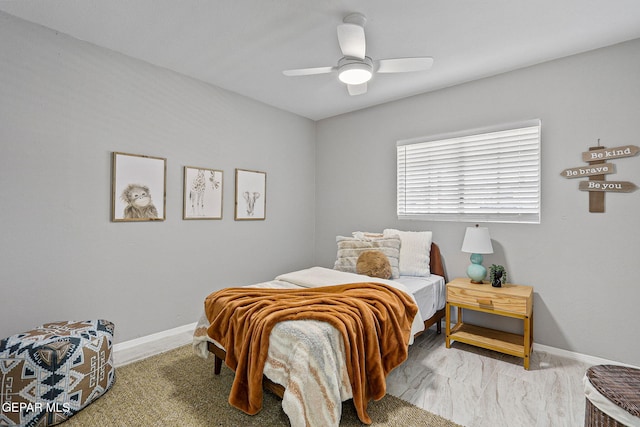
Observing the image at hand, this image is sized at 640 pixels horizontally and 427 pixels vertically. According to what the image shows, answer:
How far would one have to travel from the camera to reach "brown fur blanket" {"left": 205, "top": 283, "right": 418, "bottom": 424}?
1.89 m

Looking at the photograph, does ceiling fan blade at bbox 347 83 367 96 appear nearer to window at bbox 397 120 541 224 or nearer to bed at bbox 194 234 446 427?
window at bbox 397 120 541 224

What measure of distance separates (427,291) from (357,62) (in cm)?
213

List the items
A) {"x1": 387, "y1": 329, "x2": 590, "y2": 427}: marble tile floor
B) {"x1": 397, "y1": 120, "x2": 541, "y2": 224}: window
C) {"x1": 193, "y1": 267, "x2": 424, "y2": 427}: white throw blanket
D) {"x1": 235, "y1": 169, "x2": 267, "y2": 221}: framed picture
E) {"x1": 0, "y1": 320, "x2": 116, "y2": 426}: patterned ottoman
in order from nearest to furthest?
1. {"x1": 193, "y1": 267, "x2": 424, "y2": 427}: white throw blanket
2. {"x1": 0, "y1": 320, "x2": 116, "y2": 426}: patterned ottoman
3. {"x1": 387, "y1": 329, "x2": 590, "y2": 427}: marble tile floor
4. {"x1": 397, "y1": 120, "x2": 541, "y2": 224}: window
5. {"x1": 235, "y1": 169, "x2": 267, "y2": 221}: framed picture

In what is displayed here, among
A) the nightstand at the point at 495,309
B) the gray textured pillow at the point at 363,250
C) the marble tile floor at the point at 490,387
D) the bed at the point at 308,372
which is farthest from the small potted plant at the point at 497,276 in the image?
the bed at the point at 308,372

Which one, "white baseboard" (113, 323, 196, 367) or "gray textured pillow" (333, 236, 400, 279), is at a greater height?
"gray textured pillow" (333, 236, 400, 279)

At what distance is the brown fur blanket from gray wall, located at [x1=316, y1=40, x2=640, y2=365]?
1442 millimetres

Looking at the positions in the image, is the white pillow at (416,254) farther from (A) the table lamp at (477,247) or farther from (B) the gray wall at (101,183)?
(B) the gray wall at (101,183)

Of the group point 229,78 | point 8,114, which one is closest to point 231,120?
point 229,78

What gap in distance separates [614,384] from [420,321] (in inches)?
49.3

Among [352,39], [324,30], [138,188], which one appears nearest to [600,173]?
[352,39]

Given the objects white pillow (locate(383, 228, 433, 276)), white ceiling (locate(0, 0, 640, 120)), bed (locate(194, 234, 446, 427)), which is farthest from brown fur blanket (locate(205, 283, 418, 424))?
white ceiling (locate(0, 0, 640, 120))

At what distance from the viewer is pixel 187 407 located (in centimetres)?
210

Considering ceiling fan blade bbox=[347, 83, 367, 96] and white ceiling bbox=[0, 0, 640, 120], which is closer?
white ceiling bbox=[0, 0, 640, 120]

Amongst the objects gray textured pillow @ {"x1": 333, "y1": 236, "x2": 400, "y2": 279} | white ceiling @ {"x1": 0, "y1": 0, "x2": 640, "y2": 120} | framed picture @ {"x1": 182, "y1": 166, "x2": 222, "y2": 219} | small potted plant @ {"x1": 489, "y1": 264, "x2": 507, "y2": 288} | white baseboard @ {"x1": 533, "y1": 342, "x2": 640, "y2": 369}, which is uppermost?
white ceiling @ {"x1": 0, "y1": 0, "x2": 640, "y2": 120}
